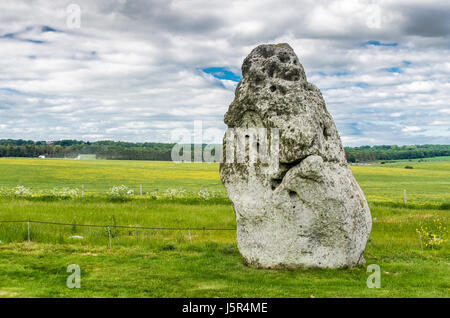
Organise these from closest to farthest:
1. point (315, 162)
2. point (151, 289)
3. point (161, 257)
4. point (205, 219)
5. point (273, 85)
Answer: point (151, 289)
point (315, 162)
point (273, 85)
point (161, 257)
point (205, 219)

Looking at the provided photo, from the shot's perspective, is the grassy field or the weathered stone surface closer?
the grassy field

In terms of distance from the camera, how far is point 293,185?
1211 cm

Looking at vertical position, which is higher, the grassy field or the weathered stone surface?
the weathered stone surface

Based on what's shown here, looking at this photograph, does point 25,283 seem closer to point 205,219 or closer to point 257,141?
point 257,141

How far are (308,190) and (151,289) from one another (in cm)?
500

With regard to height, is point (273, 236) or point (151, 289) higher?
point (273, 236)

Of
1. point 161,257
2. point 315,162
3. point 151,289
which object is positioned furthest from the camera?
point 161,257

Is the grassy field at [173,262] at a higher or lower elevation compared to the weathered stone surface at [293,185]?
lower

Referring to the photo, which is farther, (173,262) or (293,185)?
(173,262)

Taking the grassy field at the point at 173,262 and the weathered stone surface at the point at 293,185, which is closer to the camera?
the grassy field at the point at 173,262

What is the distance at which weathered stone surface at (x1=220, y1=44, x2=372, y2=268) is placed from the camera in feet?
39.7

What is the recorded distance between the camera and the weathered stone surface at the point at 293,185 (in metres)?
12.1

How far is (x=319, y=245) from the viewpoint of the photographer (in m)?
12.3
